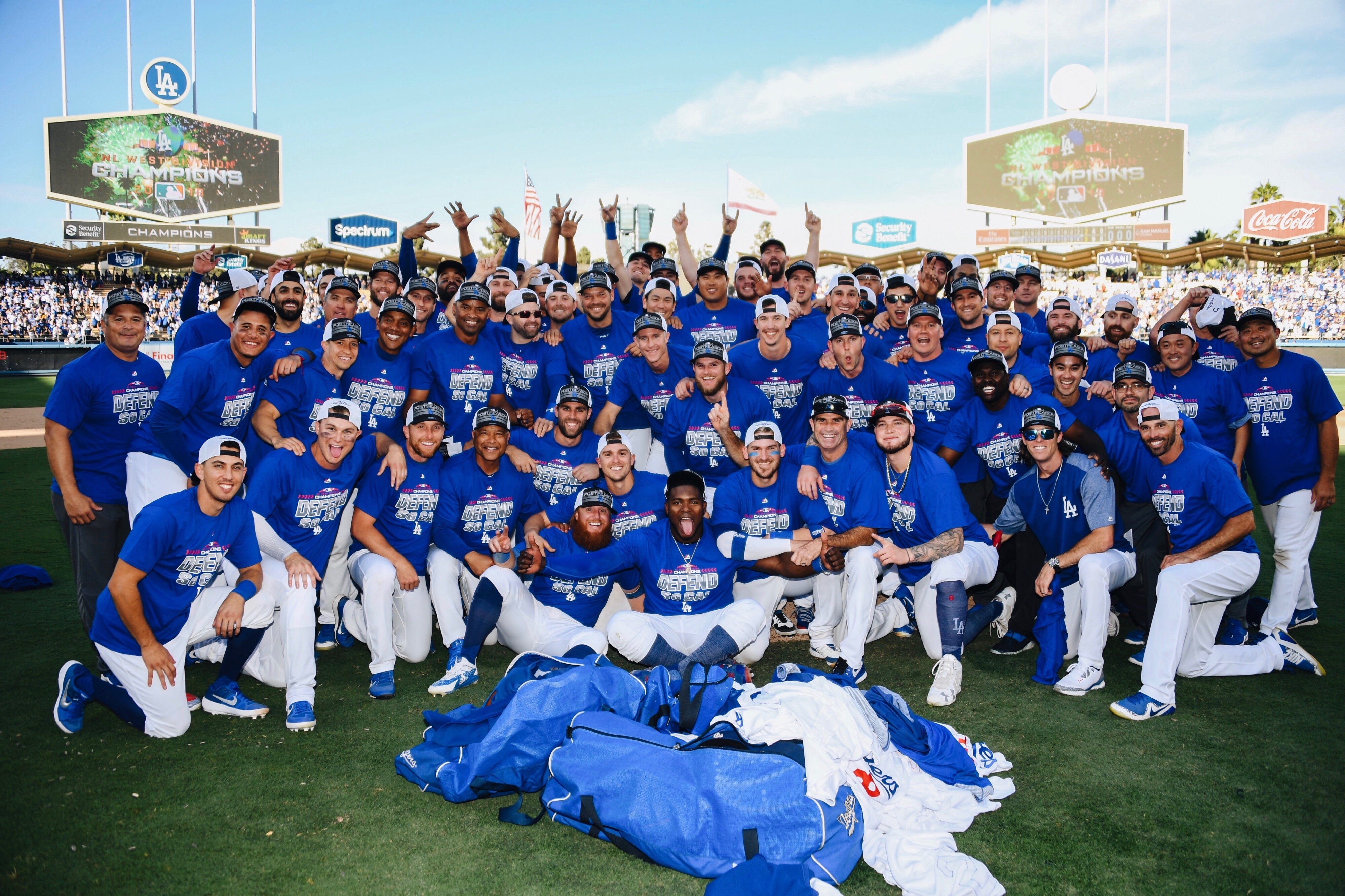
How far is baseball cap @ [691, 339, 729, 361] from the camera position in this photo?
22.7ft

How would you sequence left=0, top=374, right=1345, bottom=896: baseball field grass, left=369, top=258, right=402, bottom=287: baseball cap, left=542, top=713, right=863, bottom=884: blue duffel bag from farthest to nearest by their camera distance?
left=369, top=258, right=402, bottom=287: baseball cap → left=0, top=374, right=1345, bottom=896: baseball field grass → left=542, top=713, right=863, bottom=884: blue duffel bag

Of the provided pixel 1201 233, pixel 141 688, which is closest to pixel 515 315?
pixel 141 688

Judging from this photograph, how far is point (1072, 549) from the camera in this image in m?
6.40

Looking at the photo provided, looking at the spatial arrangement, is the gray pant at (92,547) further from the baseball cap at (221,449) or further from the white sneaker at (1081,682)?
the white sneaker at (1081,682)

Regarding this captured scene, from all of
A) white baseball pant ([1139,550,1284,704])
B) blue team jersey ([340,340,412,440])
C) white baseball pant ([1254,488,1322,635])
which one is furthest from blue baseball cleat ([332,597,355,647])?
white baseball pant ([1254,488,1322,635])

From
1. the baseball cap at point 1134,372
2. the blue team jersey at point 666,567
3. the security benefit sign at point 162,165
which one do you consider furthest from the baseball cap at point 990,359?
the security benefit sign at point 162,165

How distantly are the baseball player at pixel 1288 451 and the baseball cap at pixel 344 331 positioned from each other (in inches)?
279

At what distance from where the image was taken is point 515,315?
7879 millimetres

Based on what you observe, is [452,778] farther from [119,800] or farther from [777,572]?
[777,572]

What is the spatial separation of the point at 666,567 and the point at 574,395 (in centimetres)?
154

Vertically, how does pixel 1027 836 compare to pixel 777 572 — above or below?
below

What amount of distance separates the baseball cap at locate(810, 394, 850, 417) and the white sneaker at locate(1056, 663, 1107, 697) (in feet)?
7.71

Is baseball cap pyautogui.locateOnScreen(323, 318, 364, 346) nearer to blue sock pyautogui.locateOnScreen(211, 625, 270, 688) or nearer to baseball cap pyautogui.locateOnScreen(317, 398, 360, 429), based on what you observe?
baseball cap pyautogui.locateOnScreen(317, 398, 360, 429)

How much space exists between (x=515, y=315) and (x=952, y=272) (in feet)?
14.2
